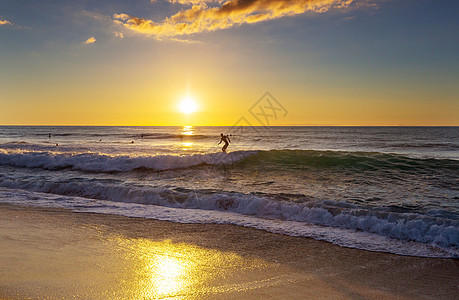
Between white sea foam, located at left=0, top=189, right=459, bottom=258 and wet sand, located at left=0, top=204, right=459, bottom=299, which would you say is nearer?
wet sand, located at left=0, top=204, right=459, bottom=299

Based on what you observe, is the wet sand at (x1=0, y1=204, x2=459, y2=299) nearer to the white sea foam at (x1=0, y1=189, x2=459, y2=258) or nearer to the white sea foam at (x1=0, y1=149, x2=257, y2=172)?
the white sea foam at (x1=0, y1=189, x2=459, y2=258)

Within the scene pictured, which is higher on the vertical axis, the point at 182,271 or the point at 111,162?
the point at 182,271

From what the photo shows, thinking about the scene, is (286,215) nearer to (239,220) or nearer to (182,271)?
(239,220)

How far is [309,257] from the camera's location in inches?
196

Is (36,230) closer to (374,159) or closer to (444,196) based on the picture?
(444,196)

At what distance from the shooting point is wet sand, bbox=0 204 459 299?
3592 mm

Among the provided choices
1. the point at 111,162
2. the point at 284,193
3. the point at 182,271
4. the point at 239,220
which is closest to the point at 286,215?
the point at 239,220

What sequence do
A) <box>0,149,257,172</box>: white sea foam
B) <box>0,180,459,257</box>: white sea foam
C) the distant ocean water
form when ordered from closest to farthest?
<box>0,180,459,257</box>: white sea foam
the distant ocean water
<box>0,149,257,172</box>: white sea foam

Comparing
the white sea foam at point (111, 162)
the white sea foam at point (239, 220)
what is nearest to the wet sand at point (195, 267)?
the white sea foam at point (239, 220)

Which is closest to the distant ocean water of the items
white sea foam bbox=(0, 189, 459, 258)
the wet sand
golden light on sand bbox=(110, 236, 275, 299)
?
white sea foam bbox=(0, 189, 459, 258)

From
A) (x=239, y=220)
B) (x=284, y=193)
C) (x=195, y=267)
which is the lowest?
(x=239, y=220)

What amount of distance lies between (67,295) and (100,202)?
619cm

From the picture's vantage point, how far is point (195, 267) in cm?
435

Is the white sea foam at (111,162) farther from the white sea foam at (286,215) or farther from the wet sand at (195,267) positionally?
the wet sand at (195,267)
